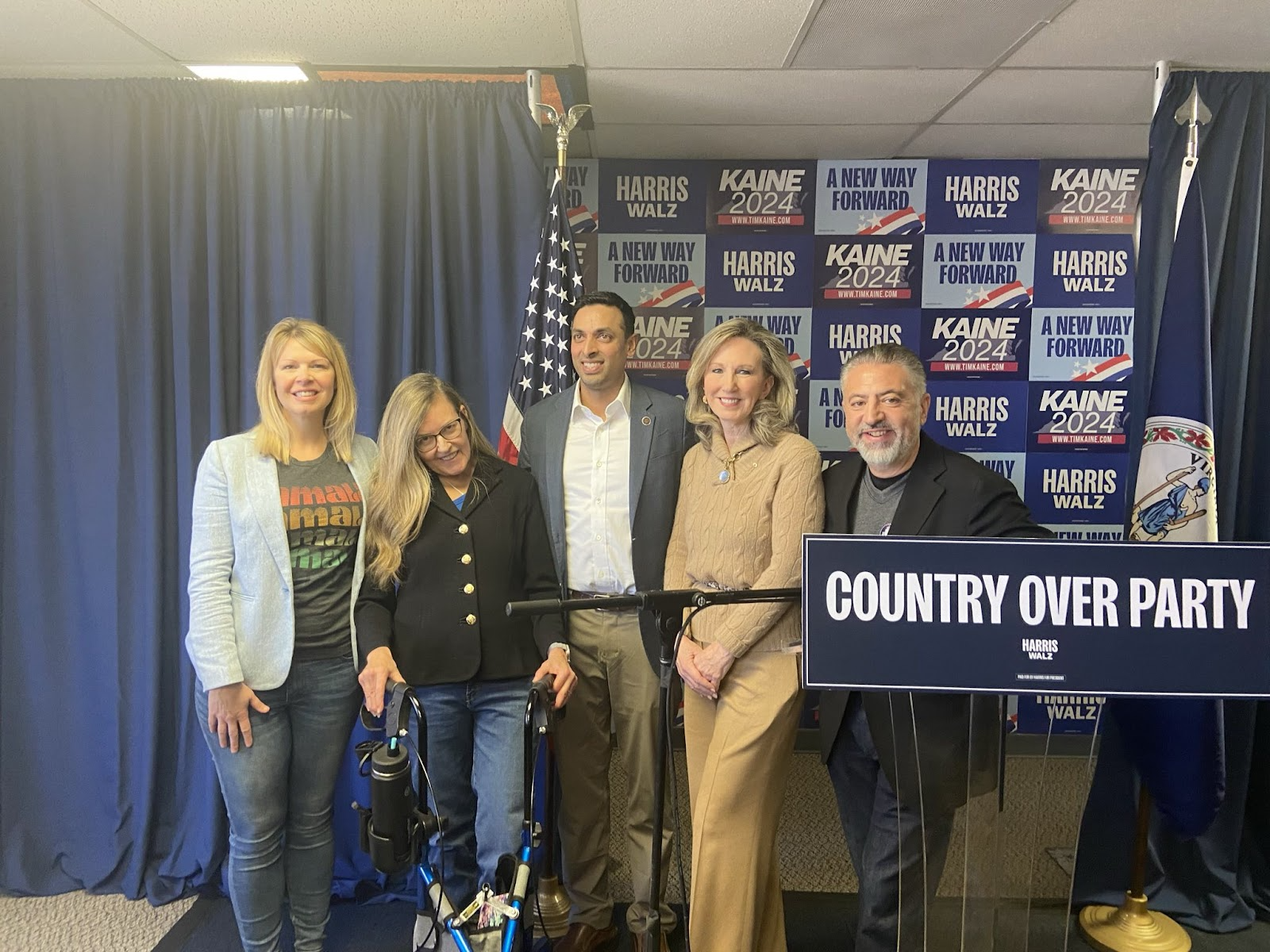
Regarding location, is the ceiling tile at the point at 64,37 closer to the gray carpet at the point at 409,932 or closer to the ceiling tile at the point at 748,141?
the ceiling tile at the point at 748,141

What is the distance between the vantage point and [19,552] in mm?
2613

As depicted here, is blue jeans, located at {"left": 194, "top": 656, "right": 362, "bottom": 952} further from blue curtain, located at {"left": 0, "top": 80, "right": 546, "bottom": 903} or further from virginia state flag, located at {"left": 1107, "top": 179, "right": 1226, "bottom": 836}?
virginia state flag, located at {"left": 1107, "top": 179, "right": 1226, "bottom": 836}

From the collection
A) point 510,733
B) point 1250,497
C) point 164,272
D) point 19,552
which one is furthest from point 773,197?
point 19,552

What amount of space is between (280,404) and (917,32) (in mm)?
2021

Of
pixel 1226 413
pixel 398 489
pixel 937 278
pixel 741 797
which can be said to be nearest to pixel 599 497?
pixel 398 489

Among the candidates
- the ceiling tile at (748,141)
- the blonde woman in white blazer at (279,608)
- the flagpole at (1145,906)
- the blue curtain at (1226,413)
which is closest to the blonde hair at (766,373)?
the blonde woman in white blazer at (279,608)

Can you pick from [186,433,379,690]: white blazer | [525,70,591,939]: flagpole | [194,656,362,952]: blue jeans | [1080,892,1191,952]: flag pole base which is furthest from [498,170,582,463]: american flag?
[1080,892,1191,952]: flag pole base

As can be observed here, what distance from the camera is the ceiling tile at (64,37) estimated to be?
85.9 inches

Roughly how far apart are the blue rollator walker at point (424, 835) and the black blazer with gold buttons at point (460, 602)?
0.24 metres

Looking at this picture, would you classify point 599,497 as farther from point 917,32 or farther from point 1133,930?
point 1133,930

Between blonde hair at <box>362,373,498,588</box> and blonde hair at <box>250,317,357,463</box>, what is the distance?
125 millimetres

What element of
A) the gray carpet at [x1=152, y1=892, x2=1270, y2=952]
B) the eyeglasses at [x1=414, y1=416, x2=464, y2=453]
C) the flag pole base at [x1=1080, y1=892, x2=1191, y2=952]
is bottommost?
the gray carpet at [x1=152, y1=892, x2=1270, y2=952]

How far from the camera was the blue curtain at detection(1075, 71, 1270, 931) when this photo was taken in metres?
2.45

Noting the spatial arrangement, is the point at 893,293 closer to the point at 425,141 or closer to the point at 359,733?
the point at 425,141
